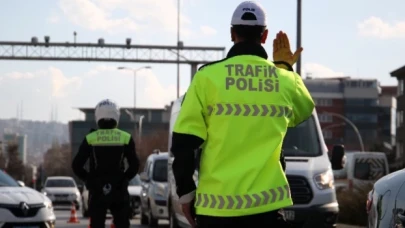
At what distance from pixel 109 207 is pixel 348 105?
15006 centimetres

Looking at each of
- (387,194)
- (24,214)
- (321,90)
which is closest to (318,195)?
(24,214)

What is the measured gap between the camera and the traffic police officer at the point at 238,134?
6.12 metres

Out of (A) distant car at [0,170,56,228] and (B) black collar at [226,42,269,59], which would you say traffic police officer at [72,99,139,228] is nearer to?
(A) distant car at [0,170,56,228]

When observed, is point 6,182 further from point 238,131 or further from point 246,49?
point 238,131

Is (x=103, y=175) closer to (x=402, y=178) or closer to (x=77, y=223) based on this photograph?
(x=402, y=178)

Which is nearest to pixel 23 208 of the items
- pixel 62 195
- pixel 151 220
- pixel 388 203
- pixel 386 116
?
pixel 388 203

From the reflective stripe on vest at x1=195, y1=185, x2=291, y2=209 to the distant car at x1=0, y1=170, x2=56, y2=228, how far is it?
11.7 m

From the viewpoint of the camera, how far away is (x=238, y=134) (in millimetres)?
6203

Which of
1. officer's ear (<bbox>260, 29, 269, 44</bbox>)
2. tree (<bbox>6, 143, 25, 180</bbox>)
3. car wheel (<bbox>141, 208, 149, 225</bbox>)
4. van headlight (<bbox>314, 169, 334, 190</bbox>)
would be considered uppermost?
officer's ear (<bbox>260, 29, 269, 44</bbox>)

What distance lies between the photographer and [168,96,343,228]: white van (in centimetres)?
1705

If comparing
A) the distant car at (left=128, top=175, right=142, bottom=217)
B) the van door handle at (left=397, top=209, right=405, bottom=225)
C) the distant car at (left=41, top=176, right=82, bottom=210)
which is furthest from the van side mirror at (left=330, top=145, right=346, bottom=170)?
the distant car at (left=41, top=176, right=82, bottom=210)

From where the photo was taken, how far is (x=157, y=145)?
98.6 meters

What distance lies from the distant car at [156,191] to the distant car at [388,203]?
18.1 meters

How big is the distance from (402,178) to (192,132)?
258cm
